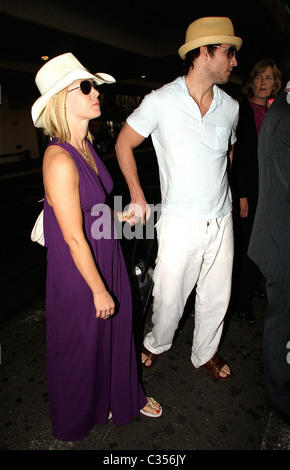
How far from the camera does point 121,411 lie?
192 centimetres

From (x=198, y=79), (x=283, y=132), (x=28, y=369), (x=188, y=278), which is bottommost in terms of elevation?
(x=28, y=369)

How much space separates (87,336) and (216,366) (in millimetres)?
1232

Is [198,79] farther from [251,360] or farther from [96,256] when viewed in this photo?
[251,360]

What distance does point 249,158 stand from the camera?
8.82 feet

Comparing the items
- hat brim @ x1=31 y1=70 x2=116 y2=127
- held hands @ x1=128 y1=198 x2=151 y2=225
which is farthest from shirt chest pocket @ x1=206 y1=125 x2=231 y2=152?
hat brim @ x1=31 y1=70 x2=116 y2=127

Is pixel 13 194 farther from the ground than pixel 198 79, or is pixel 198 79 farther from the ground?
pixel 198 79

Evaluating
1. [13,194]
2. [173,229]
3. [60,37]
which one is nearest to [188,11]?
[60,37]

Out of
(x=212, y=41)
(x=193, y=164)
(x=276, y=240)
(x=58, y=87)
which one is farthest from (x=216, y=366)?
(x=212, y=41)

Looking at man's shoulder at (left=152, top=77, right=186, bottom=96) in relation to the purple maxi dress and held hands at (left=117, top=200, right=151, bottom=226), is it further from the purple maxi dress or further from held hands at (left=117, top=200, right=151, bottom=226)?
held hands at (left=117, top=200, right=151, bottom=226)

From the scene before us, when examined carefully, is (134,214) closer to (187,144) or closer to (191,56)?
(187,144)

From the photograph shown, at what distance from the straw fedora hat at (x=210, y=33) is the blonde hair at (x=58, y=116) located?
996 millimetres

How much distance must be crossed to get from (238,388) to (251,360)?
345 millimetres

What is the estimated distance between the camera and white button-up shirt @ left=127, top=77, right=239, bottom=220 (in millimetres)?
1851

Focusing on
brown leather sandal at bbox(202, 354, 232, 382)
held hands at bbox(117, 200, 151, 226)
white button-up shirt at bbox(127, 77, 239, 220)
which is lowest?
brown leather sandal at bbox(202, 354, 232, 382)
